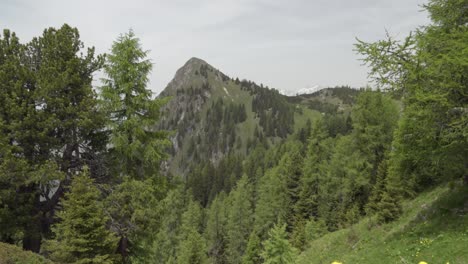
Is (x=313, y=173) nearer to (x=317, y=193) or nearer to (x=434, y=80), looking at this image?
(x=317, y=193)

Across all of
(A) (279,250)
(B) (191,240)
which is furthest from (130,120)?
(B) (191,240)

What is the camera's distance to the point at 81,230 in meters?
16.2

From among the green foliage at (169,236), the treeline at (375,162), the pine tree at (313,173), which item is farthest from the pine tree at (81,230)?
the green foliage at (169,236)

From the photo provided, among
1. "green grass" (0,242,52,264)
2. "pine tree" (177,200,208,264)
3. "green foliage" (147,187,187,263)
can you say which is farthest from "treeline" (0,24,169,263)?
"green foliage" (147,187,187,263)

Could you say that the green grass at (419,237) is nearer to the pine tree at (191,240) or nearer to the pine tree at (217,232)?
the pine tree at (191,240)

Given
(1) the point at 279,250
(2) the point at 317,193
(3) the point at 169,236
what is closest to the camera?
(1) the point at 279,250

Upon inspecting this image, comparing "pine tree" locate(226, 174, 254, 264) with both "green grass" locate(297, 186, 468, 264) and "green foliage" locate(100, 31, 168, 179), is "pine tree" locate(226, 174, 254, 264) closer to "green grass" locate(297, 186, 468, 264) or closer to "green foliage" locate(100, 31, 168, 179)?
"green grass" locate(297, 186, 468, 264)

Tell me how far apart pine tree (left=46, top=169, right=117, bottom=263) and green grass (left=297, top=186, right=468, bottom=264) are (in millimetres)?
13485

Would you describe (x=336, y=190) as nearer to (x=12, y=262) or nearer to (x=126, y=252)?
(x=126, y=252)

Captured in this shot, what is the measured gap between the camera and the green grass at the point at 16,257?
48.2ft

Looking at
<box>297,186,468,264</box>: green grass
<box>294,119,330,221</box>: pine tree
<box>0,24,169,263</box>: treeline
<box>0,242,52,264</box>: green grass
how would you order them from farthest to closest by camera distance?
1. <box>294,119,330,221</box>: pine tree
2. <box>0,24,169,263</box>: treeline
3. <box>0,242,52,264</box>: green grass
4. <box>297,186,468,264</box>: green grass

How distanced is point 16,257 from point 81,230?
110 inches

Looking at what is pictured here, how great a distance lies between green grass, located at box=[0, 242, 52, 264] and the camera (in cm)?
1469

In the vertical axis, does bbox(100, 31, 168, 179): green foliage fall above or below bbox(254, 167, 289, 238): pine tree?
above
